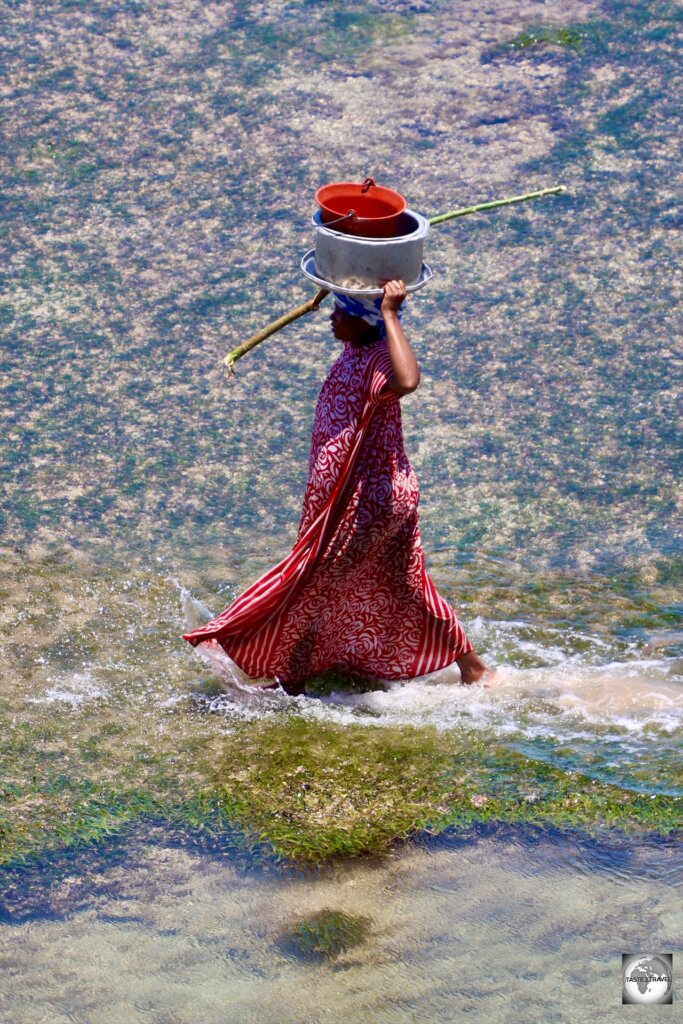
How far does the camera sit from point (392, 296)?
3758mm

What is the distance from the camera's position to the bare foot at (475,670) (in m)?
4.27

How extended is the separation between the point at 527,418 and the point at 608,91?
2960 mm

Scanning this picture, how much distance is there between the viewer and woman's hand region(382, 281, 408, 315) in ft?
12.3

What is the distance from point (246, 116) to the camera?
26.2ft

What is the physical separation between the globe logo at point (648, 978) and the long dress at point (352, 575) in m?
1.25

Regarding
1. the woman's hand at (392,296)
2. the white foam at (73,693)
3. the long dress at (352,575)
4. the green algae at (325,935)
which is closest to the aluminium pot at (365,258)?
the woman's hand at (392,296)

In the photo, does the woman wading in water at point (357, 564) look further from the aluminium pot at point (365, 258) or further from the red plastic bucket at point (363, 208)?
the red plastic bucket at point (363, 208)

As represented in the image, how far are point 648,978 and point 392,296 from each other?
180 cm

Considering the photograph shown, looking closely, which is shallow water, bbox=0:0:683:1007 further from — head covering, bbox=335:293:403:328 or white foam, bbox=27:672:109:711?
head covering, bbox=335:293:403:328

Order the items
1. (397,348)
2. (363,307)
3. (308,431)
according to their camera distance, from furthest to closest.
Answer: (308,431) → (363,307) → (397,348)

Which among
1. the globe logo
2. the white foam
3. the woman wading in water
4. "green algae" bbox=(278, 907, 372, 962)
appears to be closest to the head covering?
the woman wading in water

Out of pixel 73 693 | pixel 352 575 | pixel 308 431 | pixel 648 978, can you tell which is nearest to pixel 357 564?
pixel 352 575

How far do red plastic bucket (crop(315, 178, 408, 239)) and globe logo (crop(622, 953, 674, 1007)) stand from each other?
1.95m

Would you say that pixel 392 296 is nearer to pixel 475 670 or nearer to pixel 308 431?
pixel 475 670
